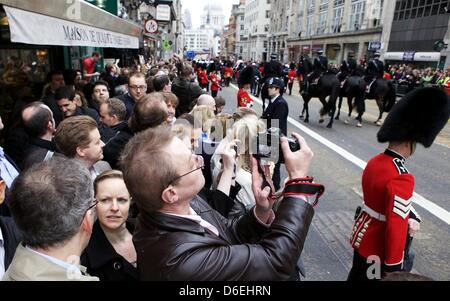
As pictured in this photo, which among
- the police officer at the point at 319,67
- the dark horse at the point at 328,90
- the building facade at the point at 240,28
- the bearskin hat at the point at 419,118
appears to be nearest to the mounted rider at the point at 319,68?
the police officer at the point at 319,67

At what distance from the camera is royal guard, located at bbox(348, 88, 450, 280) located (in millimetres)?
2303

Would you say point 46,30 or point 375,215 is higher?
point 46,30

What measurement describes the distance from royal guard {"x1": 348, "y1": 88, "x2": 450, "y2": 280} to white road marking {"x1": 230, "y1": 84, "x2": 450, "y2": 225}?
2.86 meters

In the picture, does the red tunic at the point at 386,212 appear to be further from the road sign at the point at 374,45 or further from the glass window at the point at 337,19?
the glass window at the point at 337,19

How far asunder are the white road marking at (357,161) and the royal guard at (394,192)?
286 centimetres

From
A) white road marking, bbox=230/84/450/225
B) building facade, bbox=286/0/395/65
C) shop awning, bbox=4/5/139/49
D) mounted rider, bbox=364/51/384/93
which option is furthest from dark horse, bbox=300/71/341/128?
building facade, bbox=286/0/395/65

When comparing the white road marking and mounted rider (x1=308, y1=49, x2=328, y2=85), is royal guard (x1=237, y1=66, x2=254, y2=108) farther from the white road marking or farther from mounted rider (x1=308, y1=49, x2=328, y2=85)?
mounted rider (x1=308, y1=49, x2=328, y2=85)

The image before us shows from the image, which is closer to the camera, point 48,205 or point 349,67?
point 48,205

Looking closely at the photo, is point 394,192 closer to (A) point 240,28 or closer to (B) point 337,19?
(B) point 337,19

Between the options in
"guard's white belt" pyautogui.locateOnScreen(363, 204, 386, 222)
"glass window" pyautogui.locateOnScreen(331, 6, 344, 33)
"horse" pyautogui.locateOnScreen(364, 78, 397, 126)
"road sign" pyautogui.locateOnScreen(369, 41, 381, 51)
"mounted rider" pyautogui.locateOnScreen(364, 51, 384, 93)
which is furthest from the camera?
"glass window" pyautogui.locateOnScreen(331, 6, 344, 33)

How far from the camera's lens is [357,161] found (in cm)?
741

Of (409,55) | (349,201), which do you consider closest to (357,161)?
(349,201)

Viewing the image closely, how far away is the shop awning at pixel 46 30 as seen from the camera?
340cm

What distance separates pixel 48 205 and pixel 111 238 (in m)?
0.83
